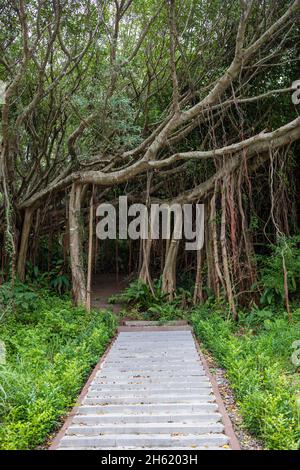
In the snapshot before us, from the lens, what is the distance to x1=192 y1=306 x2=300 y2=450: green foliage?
2.65m

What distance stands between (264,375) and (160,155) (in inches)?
212

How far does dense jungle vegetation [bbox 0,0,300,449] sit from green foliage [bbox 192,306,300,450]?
6cm

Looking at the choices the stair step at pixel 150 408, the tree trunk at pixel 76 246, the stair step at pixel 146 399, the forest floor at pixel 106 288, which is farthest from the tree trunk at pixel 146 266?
the stair step at pixel 150 408

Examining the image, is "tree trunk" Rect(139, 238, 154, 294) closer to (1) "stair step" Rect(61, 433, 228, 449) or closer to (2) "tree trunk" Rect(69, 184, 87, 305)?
(2) "tree trunk" Rect(69, 184, 87, 305)

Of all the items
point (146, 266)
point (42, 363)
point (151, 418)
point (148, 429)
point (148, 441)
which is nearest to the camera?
point (148, 441)

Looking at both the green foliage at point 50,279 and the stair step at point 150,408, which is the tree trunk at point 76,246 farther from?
the stair step at point 150,408

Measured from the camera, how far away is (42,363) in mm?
3936

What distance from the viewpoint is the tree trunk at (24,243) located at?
7.77m

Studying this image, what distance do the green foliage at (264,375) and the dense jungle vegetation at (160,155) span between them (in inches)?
2.3

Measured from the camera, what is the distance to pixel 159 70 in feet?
25.8

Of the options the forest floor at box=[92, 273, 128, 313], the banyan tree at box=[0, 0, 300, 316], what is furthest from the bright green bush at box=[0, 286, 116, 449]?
the forest floor at box=[92, 273, 128, 313]

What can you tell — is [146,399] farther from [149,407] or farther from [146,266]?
[146,266]

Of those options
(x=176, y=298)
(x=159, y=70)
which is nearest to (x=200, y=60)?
(x=159, y=70)

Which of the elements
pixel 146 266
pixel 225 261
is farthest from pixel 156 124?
pixel 225 261
